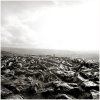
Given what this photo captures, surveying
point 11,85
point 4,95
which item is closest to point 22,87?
point 11,85

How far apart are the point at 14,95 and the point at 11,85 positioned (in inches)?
33.7

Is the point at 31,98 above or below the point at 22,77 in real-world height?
below

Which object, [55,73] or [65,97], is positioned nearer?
[65,97]

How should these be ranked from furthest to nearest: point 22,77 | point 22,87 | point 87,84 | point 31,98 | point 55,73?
point 55,73 → point 22,77 → point 87,84 → point 22,87 → point 31,98

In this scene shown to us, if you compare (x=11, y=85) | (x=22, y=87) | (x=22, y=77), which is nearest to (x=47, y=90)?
(x=22, y=87)

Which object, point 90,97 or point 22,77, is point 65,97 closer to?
point 90,97

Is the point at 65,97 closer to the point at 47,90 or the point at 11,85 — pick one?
the point at 47,90

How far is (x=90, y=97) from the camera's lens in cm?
544

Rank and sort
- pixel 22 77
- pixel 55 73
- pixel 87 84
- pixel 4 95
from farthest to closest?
pixel 55 73 → pixel 22 77 → pixel 87 84 → pixel 4 95

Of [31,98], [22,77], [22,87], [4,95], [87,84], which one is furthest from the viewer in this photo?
[22,77]

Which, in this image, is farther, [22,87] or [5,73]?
[5,73]

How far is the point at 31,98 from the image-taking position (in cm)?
550

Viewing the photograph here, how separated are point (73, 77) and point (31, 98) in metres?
2.98

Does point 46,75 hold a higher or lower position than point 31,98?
higher
